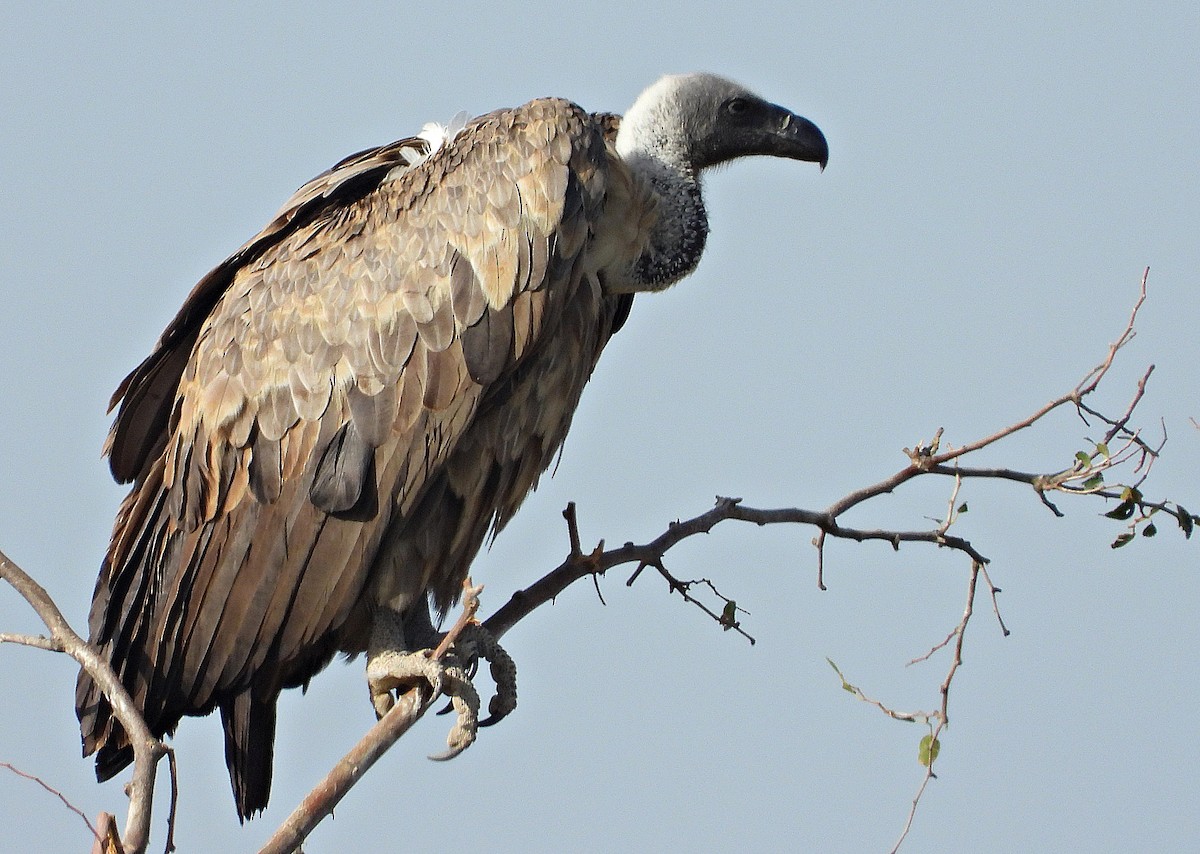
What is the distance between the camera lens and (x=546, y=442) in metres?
6.24

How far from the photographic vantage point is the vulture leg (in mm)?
5777

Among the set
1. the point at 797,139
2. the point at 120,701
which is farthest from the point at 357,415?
the point at 797,139

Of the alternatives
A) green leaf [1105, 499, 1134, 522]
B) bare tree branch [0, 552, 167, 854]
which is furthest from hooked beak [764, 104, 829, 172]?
bare tree branch [0, 552, 167, 854]

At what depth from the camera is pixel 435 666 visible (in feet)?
18.9

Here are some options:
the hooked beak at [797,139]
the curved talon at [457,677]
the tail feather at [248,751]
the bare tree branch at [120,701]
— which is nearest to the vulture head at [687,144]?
the hooked beak at [797,139]

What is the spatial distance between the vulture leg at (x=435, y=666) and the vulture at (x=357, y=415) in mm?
11

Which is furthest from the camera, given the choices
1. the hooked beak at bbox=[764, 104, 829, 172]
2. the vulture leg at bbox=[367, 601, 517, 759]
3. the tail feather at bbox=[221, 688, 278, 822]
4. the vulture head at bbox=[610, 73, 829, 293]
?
the hooked beak at bbox=[764, 104, 829, 172]

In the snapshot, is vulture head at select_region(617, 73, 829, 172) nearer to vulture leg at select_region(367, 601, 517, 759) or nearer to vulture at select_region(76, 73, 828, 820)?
vulture at select_region(76, 73, 828, 820)

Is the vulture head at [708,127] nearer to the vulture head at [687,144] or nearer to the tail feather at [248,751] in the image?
the vulture head at [687,144]

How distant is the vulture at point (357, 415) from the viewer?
18.9 feet

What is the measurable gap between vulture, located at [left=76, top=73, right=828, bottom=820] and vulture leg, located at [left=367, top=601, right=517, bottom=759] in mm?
11

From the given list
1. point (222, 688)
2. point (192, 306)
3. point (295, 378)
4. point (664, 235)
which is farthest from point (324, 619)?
point (664, 235)

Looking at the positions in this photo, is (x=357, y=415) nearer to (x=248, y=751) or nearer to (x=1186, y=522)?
(x=248, y=751)

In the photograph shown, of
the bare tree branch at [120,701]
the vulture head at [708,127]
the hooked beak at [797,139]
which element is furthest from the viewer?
the hooked beak at [797,139]
